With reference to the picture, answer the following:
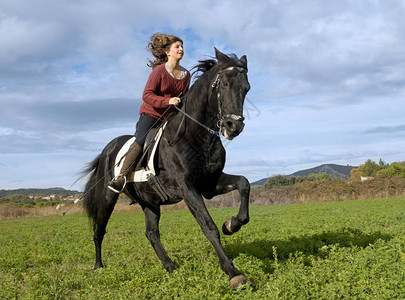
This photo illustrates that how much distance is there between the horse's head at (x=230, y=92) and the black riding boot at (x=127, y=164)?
1809 millimetres

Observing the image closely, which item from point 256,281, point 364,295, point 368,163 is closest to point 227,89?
point 256,281

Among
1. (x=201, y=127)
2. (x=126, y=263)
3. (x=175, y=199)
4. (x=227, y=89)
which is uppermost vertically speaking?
(x=227, y=89)

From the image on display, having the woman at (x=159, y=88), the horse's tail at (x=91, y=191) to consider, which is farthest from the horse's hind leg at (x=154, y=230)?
the horse's tail at (x=91, y=191)

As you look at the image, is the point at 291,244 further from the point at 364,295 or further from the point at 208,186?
the point at 364,295

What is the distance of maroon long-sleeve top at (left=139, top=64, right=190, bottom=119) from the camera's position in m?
6.03

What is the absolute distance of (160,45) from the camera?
6562 millimetres

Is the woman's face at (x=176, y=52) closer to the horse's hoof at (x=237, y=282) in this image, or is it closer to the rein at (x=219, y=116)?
the rein at (x=219, y=116)

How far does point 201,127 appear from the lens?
5.58 metres

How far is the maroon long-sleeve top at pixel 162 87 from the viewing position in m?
6.03

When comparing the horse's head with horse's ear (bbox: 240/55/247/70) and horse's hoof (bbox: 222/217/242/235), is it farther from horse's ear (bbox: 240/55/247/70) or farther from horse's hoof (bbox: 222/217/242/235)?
horse's hoof (bbox: 222/217/242/235)

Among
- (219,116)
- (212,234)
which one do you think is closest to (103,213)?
(212,234)

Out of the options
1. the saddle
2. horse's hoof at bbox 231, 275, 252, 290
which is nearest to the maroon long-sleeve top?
the saddle

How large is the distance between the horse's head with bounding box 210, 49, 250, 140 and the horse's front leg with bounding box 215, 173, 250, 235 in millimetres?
776

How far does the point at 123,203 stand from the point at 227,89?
1440 inches
